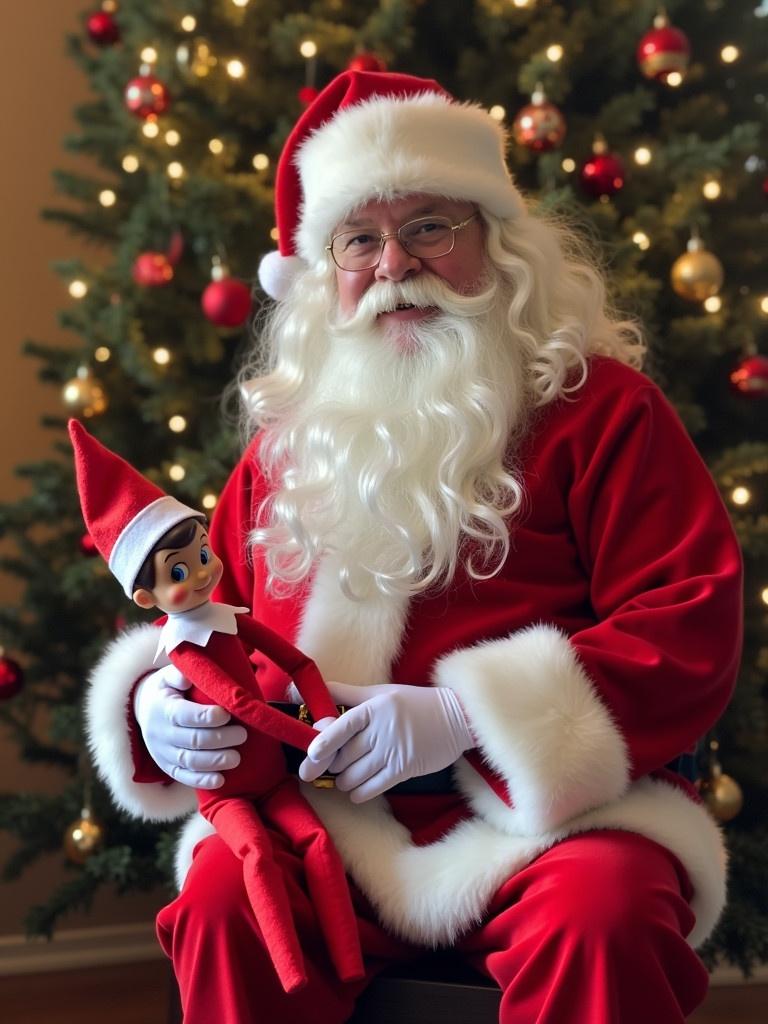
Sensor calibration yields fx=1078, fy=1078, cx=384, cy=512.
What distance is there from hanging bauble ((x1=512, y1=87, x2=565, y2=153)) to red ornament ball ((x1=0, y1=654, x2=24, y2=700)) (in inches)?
59.9

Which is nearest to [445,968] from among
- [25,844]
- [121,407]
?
[25,844]

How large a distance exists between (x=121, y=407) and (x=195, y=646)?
4.00ft

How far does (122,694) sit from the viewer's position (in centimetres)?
150

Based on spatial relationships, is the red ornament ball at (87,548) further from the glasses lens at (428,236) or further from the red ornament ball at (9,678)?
the glasses lens at (428,236)

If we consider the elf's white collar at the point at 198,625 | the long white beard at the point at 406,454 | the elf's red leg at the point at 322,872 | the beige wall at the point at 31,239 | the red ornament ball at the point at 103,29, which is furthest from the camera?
the beige wall at the point at 31,239

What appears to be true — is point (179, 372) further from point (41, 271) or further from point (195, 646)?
point (195, 646)

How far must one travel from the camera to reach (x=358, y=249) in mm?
1642

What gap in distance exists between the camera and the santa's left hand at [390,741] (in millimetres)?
1299

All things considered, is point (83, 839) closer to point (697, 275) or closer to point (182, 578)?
point (182, 578)

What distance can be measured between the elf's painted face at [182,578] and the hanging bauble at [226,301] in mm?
968

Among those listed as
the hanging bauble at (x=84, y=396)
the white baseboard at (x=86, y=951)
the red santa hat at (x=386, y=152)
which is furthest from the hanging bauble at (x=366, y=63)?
the white baseboard at (x=86, y=951)

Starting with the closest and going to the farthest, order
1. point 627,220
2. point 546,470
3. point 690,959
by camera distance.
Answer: point 690,959 < point 546,470 < point 627,220

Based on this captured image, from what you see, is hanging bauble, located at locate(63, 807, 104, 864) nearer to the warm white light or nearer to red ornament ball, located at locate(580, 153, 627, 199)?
the warm white light

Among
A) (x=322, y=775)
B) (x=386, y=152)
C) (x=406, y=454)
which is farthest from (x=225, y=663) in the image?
(x=386, y=152)
